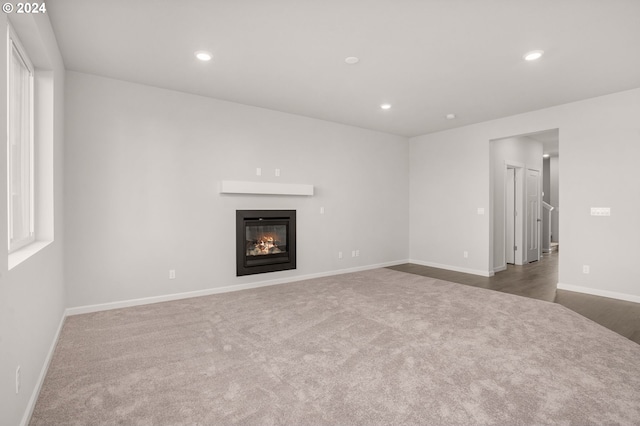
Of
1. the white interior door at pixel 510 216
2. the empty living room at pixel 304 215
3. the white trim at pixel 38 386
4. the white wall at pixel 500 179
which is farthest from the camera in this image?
the white interior door at pixel 510 216

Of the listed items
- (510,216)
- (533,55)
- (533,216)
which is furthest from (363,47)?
(533,216)

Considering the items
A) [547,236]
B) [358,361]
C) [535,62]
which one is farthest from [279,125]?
[547,236]

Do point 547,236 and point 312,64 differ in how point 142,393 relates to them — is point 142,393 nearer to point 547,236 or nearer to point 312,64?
point 312,64

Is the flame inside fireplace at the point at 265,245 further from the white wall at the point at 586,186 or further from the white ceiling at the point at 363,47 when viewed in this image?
the white wall at the point at 586,186

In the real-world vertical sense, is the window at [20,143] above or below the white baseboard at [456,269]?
above

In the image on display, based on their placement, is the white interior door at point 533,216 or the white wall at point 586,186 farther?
the white interior door at point 533,216

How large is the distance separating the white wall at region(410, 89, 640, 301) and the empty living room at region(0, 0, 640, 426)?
27mm

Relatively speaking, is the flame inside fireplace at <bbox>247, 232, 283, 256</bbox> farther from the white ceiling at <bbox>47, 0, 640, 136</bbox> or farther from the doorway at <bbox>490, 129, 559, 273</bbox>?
the doorway at <bbox>490, 129, 559, 273</bbox>

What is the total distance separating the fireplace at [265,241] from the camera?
467cm

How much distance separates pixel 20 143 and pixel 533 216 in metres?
8.72

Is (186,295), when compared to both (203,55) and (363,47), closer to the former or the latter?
(203,55)

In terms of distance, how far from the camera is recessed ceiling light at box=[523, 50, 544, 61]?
10.2 feet

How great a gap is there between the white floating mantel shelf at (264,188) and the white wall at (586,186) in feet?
9.92

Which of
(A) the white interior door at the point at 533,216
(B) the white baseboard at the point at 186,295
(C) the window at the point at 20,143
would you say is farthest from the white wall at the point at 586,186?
(C) the window at the point at 20,143
